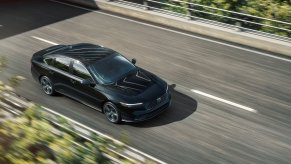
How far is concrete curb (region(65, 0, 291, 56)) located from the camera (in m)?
15.6

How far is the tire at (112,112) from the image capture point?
432 inches

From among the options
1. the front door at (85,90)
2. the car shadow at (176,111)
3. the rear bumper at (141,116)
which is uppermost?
the front door at (85,90)

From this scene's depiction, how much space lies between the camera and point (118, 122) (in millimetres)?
11164

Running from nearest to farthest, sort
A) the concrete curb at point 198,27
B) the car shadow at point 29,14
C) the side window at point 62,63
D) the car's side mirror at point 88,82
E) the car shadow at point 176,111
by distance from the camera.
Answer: the car's side mirror at point 88,82
the car shadow at point 176,111
the side window at point 62,63
the concrete curb at point 198,27
the car shadow at point 29,14

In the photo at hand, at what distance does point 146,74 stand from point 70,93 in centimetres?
232

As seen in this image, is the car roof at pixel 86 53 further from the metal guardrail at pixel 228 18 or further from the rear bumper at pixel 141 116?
the metal guardrail at pixel 228 18

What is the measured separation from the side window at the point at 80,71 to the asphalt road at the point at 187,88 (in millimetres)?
1081

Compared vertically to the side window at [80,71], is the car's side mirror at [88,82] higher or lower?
lower

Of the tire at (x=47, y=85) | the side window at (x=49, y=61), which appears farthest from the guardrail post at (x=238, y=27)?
the tire at (x=47, y=85)

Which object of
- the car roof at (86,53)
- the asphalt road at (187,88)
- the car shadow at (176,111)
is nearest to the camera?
the asphalt road at (187,88)

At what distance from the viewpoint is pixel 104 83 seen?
11.2 m

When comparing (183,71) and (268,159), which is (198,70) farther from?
(268,159)

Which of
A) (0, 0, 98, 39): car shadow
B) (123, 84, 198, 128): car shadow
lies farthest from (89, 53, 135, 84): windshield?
(0, 0, 98, 39): car shadow

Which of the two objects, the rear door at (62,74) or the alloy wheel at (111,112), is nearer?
the alloy wheel at (111,112)
